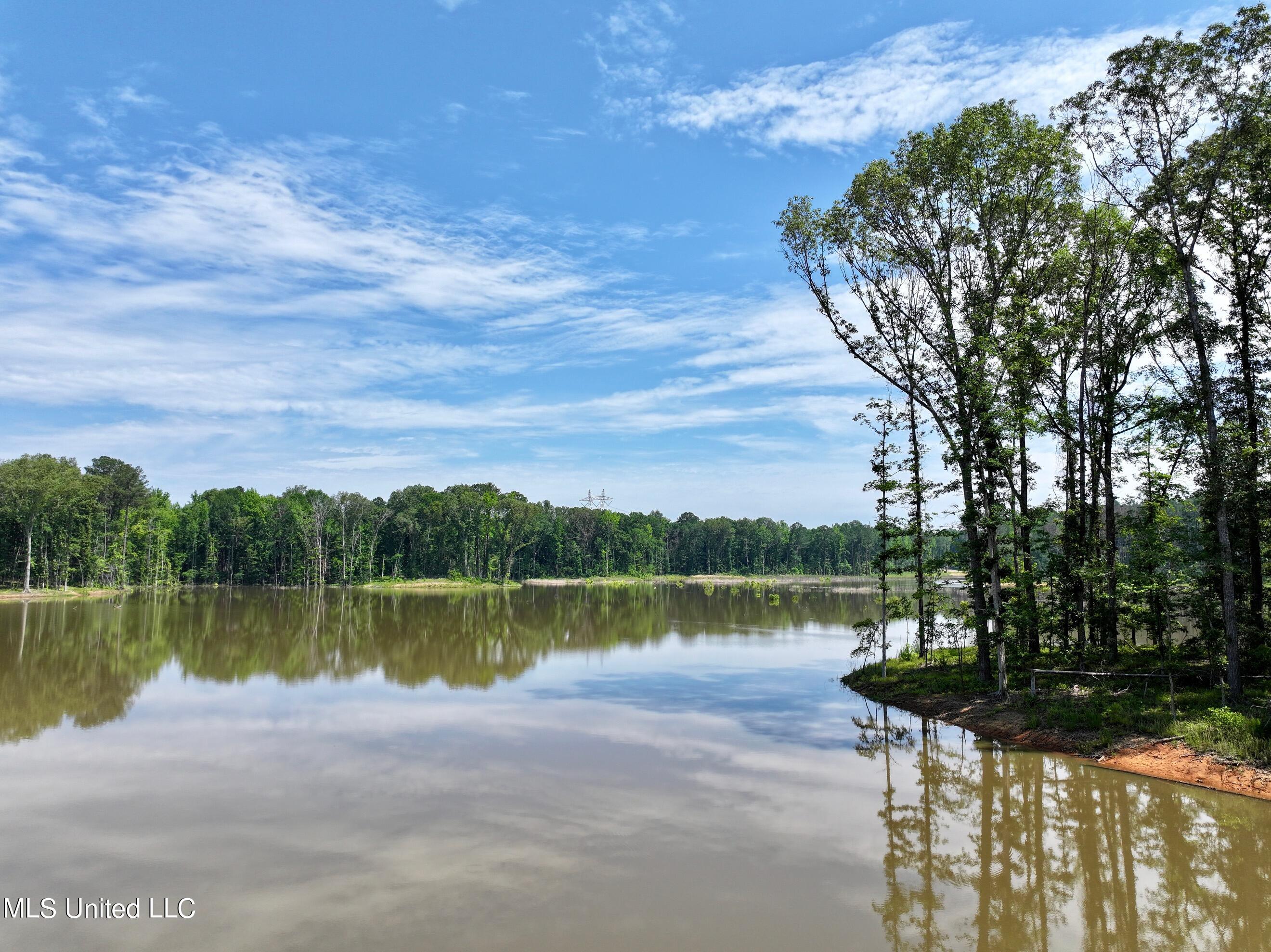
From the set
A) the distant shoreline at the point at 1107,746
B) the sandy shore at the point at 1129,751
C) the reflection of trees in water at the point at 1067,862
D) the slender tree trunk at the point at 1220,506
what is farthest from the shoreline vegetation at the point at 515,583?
the reflection of trees in water at the point at 1067,862

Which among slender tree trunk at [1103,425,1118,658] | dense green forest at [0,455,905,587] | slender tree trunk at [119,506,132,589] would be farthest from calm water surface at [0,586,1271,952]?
slender tree trunk at [119,506,132,589]

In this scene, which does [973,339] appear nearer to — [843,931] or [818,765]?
[818,765]

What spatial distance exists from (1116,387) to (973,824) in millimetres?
17764

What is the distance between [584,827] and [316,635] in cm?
3333

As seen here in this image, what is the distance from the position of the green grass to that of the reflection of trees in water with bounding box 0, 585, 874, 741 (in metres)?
15.2

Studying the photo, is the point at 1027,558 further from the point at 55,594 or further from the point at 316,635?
the point at 55,594

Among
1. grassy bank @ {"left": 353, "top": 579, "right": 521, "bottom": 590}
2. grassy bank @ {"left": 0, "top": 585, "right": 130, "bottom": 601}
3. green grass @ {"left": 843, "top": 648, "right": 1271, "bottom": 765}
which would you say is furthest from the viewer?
grassy bank @ {"left": 353, "top": 579, "right": 521, "bottom": 590}

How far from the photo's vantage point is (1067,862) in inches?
375

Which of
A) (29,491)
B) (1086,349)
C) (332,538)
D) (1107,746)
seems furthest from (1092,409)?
(332,538)

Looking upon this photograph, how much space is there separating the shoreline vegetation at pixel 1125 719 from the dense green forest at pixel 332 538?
46.5m

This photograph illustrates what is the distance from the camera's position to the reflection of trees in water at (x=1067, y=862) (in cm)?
770

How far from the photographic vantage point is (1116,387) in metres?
22.8

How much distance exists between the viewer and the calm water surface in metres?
7.69

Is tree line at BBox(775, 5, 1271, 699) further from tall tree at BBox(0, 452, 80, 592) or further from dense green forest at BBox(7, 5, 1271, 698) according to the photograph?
tall tree at BBox(0, 452, 80, 592)
